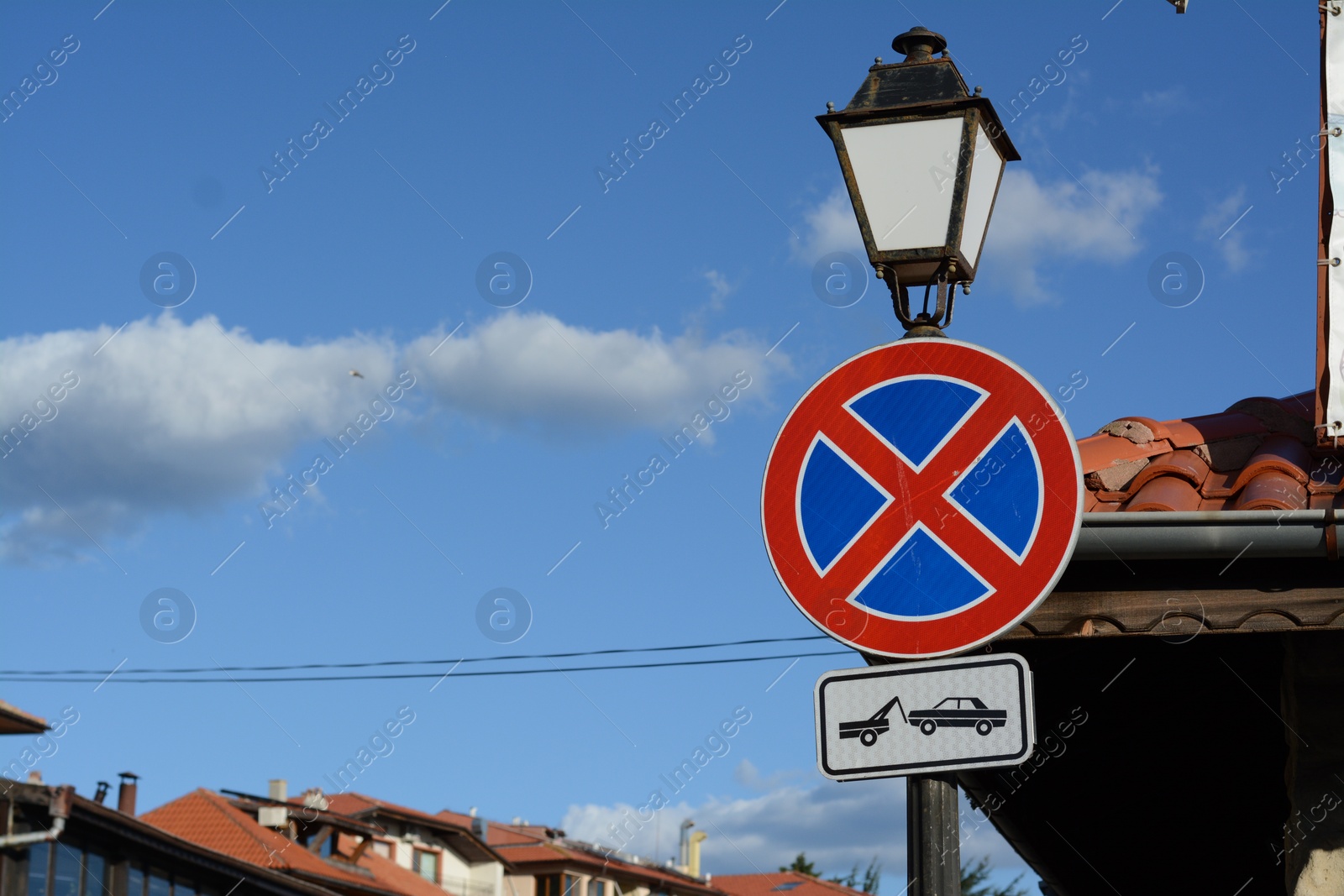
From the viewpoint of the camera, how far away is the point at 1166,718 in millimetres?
6273

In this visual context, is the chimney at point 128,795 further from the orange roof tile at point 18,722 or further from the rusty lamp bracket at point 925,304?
the rusty lamp bracket at point 925,304

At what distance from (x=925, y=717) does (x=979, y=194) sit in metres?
1.21

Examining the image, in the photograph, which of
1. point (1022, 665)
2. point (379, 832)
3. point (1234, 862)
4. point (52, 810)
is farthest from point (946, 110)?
point (379, 832)

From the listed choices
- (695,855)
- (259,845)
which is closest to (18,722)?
(259,845)

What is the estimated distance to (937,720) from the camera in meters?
2.87

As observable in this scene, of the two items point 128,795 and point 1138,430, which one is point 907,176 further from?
point 128,795

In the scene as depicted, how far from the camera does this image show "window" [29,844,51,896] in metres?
28.5

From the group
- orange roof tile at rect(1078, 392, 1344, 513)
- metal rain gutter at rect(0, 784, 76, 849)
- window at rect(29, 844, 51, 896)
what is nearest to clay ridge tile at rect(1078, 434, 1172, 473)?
orange roof tile at rect(1078, 392, 1344, 513)

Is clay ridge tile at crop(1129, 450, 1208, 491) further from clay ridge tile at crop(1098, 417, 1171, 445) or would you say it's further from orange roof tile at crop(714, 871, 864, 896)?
orange roof tile at crop(714, 871, 864, 896)

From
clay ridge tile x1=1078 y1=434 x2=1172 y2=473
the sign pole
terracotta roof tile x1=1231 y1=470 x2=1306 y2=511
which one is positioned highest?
clay ridge tile x1=1078 y1=434 x2=1172 y2=473

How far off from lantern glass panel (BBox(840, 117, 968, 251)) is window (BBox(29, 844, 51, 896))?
94.0 ft

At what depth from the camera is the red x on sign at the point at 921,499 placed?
304cm

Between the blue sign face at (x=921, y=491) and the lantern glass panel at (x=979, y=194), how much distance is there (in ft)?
1.21

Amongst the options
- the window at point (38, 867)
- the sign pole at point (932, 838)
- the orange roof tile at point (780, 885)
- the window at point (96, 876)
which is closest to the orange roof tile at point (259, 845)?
the window at point (96, 876)
